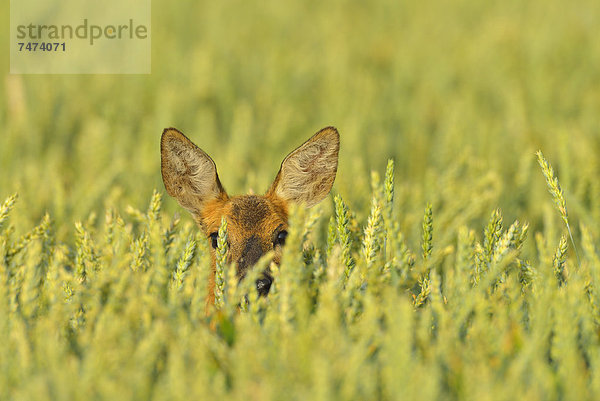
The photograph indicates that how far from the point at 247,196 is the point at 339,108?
2947 mm

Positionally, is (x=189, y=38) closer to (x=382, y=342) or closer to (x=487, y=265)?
(x=487, y=265)

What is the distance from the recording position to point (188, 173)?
4695 millimetres

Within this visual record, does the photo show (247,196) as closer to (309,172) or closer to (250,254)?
(309,172)

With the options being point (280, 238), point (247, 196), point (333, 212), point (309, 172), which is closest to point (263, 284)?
point (280, 238)

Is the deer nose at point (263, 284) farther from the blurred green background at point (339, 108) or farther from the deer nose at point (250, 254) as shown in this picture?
the blurred green background at point (339, 108)

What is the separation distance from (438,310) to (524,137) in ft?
14.7

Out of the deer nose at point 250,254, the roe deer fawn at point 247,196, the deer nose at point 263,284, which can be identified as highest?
the roe deer fawn at point 247,196

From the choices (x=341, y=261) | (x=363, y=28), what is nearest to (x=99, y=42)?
(x=363, y=28)

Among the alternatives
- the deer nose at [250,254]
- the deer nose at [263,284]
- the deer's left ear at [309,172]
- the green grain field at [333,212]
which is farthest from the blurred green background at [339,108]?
the deer nose at [263,284]

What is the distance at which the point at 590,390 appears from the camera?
2.41 m

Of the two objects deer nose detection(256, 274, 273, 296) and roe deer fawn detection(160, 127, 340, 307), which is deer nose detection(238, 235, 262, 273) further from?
deer nose detection(256, 274, 273, 296)

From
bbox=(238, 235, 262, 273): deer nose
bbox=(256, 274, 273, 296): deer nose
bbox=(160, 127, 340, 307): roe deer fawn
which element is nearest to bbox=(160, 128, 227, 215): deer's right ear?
bbox=(160, 127, 340, 307): roe deer fawn

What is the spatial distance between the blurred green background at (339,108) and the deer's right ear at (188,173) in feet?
1.20

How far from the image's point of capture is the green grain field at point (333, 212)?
2.36 metres
